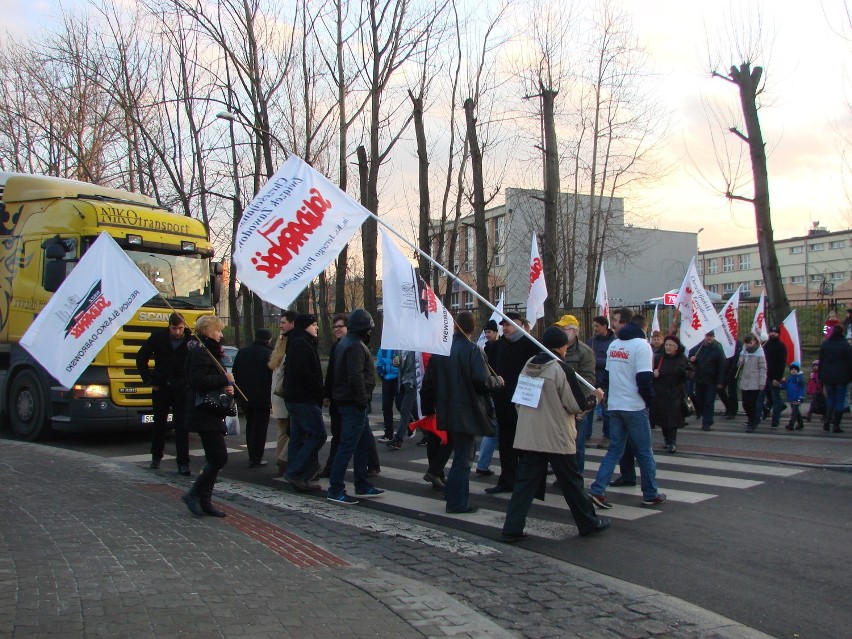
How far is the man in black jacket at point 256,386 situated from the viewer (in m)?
10.2

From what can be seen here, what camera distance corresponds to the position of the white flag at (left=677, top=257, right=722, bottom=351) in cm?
1346

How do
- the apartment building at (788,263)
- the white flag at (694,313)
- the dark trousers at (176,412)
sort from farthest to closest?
the apartment building at (788,263), the white flag at (694,313), the dark trousers at (176,412)

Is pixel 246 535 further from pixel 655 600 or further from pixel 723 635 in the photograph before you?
pixel 723 635

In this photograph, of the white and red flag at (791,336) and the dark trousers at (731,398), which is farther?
the dark trousers at (731,398)

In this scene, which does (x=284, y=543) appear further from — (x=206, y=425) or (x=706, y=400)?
(x=706, y=400)

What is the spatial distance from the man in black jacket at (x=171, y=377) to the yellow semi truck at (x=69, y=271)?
2.31 m

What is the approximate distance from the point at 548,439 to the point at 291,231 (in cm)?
296

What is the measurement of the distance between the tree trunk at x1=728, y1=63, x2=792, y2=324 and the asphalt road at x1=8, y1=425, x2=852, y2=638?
8.99 meters

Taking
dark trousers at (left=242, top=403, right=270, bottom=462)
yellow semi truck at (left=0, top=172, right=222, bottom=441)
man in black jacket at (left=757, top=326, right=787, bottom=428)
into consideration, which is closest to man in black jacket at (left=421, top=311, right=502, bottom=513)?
dark trousers at (left=242, top=403, right=270, bottom=462)

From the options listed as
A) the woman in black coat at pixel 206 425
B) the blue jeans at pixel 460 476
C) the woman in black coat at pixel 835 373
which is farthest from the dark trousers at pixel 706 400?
the woman in black coat at pixel 206 425

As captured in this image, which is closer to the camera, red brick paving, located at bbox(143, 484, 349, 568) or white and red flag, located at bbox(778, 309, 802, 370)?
red brick paving, located at bbox(143, 484, 349, 568)

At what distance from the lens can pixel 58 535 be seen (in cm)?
609

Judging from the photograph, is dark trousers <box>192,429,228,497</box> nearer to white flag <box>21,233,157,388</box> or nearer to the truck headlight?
white flag <box>21,233,157,388</box>

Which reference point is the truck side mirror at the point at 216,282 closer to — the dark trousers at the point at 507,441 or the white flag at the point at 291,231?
the white flag at the point at 291,231
